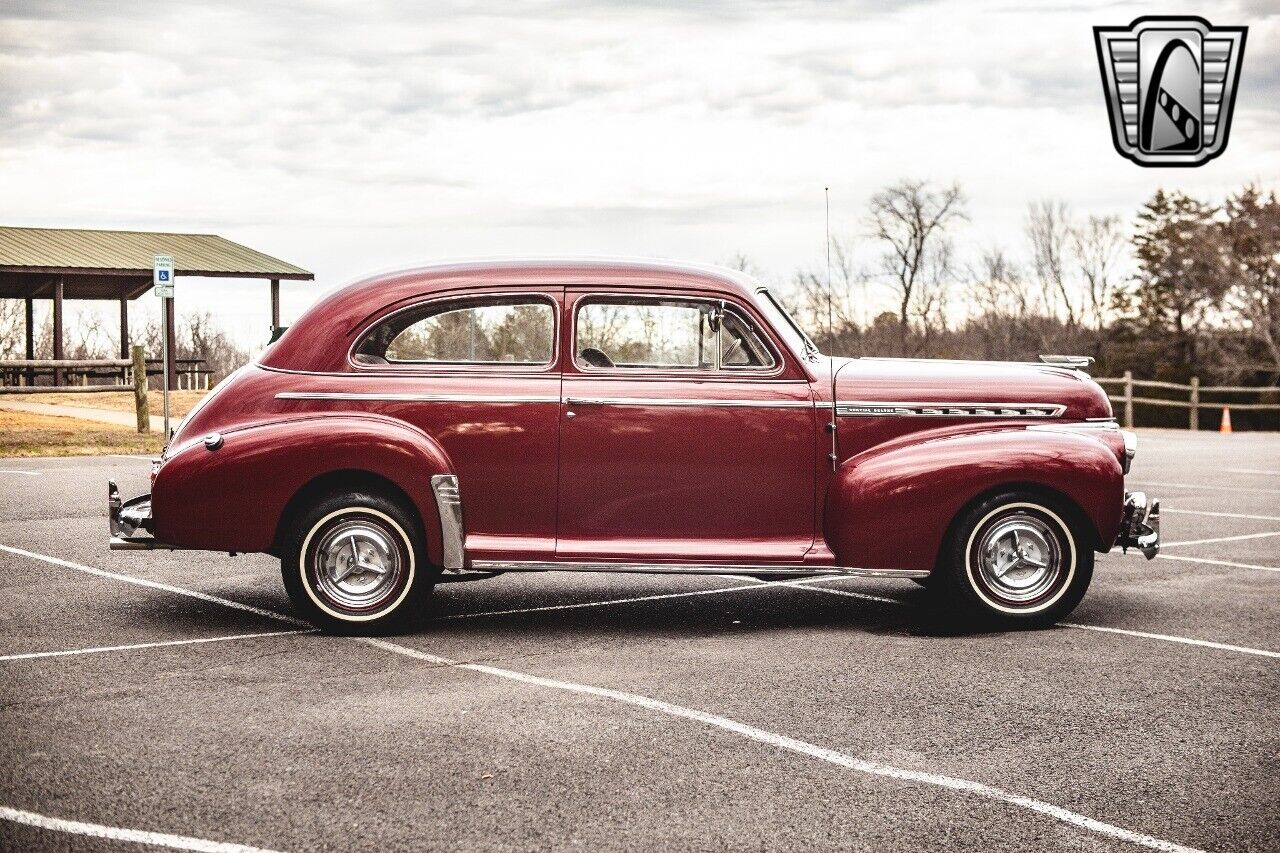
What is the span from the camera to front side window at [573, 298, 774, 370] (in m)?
7.07

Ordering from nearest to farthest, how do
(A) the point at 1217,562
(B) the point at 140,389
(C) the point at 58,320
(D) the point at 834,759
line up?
(D) the point at 834,759 → (A) the point at 1217,562 → (B) the point at 140,389 → (C) the point at 58,320

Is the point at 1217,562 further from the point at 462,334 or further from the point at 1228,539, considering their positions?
the point at 462,334

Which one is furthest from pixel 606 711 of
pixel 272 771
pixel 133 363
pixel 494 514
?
pixel 133 363

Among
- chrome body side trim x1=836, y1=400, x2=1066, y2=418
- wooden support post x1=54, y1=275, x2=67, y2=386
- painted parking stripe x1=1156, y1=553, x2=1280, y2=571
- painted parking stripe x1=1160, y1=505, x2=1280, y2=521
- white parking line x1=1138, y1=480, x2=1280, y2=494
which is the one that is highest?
wooden support post x1=54, y1=275, x2=67, y2=386

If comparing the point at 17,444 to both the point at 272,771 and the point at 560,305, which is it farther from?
the point at 272,771

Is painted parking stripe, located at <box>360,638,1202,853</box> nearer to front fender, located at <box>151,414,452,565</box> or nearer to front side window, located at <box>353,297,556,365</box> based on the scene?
front fender, located at <box>151,414,452,565</box>

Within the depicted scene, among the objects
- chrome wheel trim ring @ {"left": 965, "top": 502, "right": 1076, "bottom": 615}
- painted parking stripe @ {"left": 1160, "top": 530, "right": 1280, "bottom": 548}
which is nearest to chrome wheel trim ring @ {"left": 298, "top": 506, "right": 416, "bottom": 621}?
chrome wheel trim ring @ {"left": 965, "top": 502, "right": 1076, "bottom": 615}

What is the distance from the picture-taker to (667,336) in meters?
7.11

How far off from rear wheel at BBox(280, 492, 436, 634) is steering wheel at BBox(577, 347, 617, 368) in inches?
48.4

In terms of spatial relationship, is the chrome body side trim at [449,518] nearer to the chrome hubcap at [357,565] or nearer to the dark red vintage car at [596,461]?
the dark red vintage car at [596,461]

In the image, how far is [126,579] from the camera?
8.59 metres

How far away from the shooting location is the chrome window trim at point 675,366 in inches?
276

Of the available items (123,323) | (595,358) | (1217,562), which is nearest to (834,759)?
(595,358)

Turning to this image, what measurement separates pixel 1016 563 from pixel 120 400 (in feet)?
96.7
